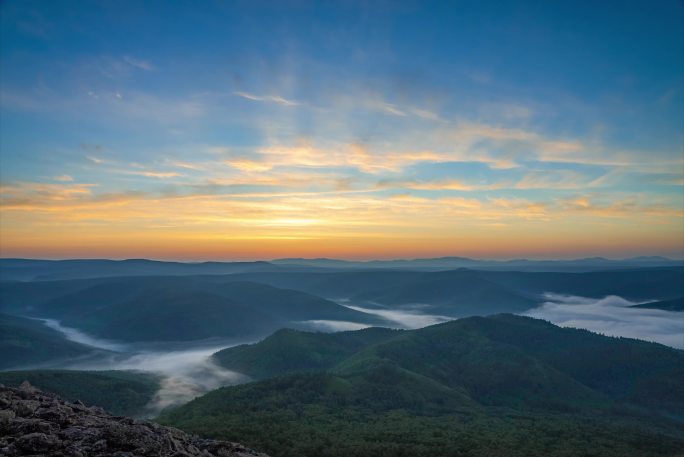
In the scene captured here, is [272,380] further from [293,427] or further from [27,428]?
[27,428]

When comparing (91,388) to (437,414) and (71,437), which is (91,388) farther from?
(71,437)

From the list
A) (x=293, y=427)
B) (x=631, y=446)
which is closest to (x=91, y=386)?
(x=293, y=427)

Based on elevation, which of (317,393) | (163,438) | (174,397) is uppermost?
(163,438)

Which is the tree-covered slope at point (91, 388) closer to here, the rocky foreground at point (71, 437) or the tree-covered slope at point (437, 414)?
the tree-covered slope at point (437, 414)

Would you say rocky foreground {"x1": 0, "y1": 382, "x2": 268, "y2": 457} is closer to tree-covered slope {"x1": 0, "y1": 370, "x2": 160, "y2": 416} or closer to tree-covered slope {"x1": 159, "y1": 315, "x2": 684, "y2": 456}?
tree-covered slope {"x1": 159, "y1": 315, "x2": 684, "y2": 456}

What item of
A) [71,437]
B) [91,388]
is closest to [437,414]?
[71,437]
